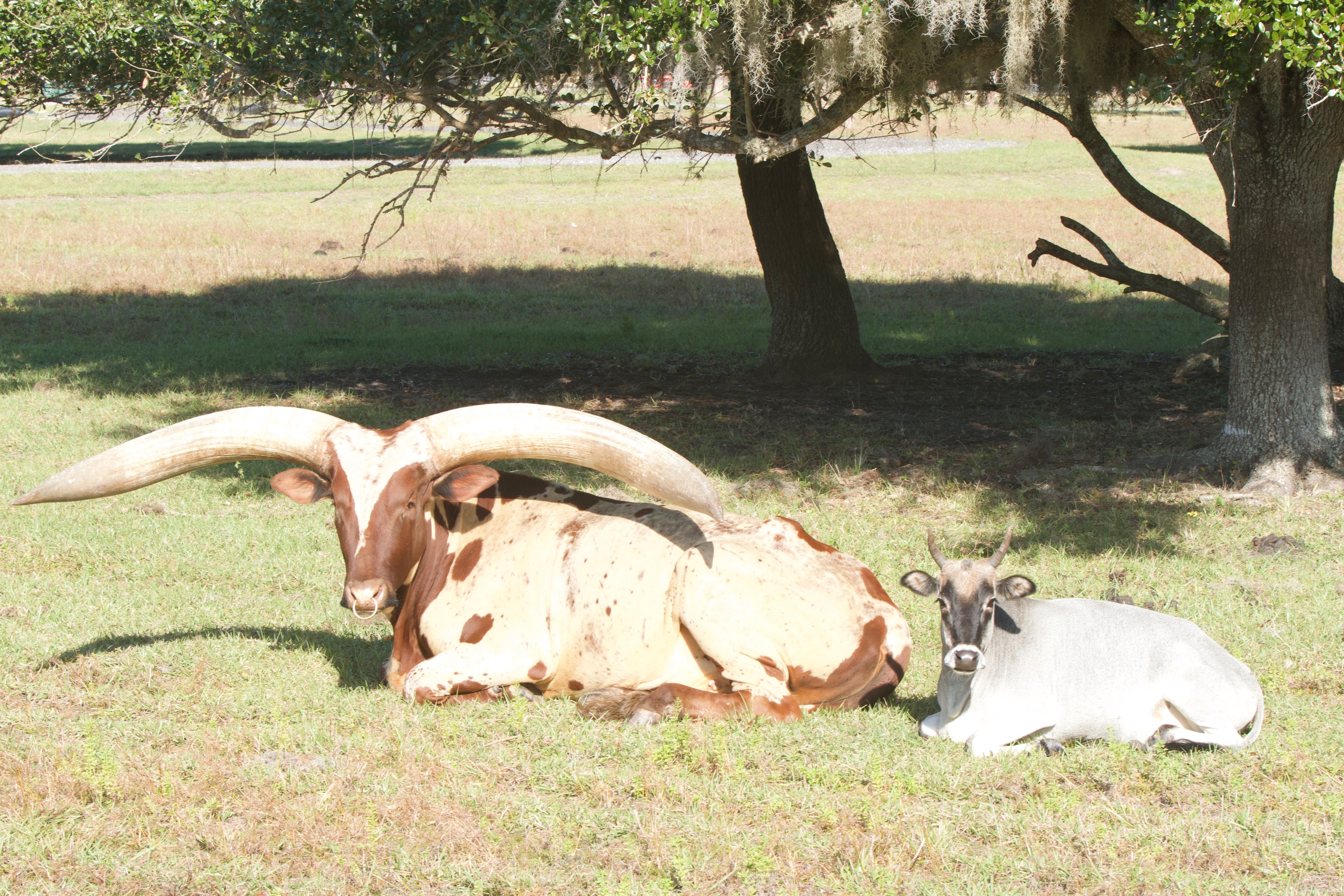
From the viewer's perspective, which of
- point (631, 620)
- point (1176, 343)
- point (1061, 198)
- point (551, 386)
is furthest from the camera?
point (1061, 198)

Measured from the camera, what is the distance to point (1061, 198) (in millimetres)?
34844

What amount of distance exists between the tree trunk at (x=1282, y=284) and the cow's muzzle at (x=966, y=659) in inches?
223

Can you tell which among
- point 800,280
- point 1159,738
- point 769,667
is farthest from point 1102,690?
point 800,280

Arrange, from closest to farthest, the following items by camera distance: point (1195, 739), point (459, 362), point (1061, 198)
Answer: point (1195, 739), point (459, 362), point (1061, 198)

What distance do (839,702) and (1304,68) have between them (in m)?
5.86

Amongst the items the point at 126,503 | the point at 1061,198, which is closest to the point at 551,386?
the point at 126,503

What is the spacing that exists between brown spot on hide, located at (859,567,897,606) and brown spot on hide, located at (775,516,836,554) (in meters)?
0.18

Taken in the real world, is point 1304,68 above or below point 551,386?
above

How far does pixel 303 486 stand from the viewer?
561 cm

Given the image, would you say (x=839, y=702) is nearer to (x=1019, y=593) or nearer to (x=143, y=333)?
(x=1019, y=593)

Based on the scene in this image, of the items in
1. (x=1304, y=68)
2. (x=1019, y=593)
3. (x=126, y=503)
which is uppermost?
(x=1304, y=68)

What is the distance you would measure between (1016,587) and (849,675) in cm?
90

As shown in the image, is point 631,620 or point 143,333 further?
point 143,333

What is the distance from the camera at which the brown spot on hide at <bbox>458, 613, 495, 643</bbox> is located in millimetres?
5875
